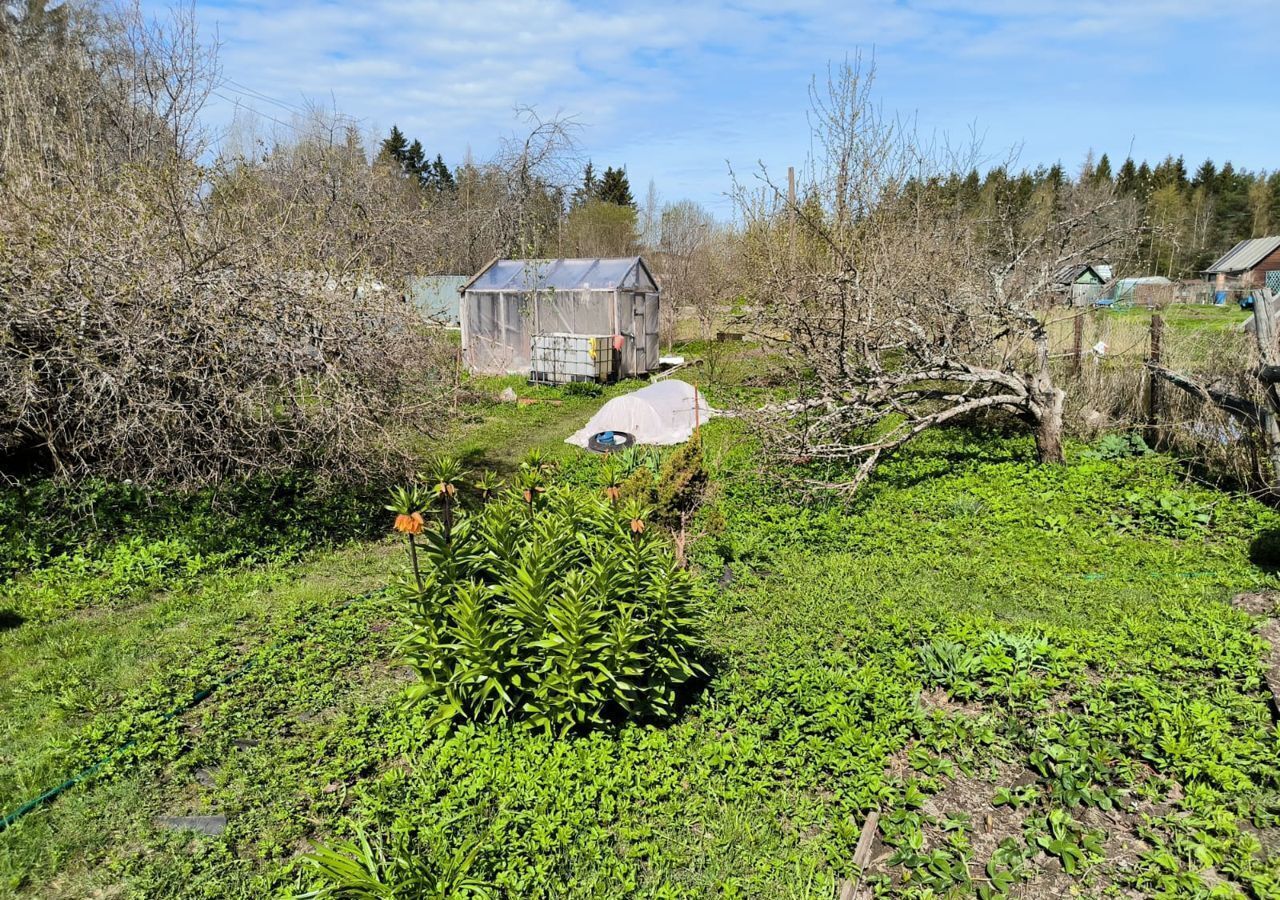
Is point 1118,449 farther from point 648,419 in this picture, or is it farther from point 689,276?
point 689,276

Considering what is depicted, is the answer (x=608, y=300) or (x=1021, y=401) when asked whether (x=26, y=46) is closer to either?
(x=608, y=300)

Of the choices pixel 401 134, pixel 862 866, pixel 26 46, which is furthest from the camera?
pixel 401 134

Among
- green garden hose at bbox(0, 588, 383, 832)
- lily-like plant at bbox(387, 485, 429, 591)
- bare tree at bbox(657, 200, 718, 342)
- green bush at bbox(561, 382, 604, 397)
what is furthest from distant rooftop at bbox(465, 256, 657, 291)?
lily-like plant at bbox(387, 485, 429, 591)

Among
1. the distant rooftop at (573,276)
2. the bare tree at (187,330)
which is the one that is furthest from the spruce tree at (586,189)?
the bare tree at (187,330)

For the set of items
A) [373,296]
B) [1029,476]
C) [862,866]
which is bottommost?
[862,866]

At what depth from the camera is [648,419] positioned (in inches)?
456

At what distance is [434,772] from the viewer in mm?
3512

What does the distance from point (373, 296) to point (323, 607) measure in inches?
140

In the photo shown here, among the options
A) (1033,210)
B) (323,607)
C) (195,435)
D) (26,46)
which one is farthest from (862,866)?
(26,46)

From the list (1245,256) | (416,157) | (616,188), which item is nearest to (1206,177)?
(1245,256)

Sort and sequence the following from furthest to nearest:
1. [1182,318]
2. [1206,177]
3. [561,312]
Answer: [1206,177], [1182,318], [561,312]

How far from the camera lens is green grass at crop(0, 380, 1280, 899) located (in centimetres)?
301

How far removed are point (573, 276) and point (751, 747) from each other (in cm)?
1491

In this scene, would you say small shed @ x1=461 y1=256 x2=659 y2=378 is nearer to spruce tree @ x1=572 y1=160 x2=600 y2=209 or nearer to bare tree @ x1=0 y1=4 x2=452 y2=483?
spruce tree @ x1=572 y1=160 x2=600 y2=209
